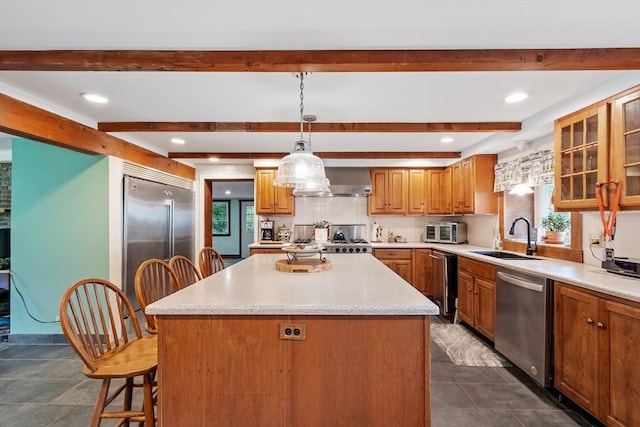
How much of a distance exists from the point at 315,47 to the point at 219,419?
1.98 meters

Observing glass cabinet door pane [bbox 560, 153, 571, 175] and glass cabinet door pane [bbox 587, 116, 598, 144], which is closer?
glass cabinet door pane [bbox 587, 116, 598, 144]

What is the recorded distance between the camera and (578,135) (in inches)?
98.8

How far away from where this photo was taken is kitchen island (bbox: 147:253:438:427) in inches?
57.9

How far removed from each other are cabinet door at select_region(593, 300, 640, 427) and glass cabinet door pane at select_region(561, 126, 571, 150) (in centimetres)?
134

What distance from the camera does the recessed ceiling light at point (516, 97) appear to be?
253cm

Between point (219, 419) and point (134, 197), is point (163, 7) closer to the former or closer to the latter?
point (219, 419)

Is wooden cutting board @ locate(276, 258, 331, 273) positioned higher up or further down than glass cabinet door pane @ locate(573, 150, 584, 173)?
further down

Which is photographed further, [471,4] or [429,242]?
[429,242]

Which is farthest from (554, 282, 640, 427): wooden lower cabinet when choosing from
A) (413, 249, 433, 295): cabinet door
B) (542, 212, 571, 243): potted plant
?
(413, 249, 433, 295): cabinet door

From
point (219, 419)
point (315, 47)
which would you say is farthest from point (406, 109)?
point (219, 419)

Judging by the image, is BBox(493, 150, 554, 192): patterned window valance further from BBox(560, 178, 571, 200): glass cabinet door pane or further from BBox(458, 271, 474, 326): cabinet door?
BBox(458, 271, 474, 326): cabinet door

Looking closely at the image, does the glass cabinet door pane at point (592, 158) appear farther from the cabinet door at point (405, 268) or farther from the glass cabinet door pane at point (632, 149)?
the cabinet door at point (405, 268)

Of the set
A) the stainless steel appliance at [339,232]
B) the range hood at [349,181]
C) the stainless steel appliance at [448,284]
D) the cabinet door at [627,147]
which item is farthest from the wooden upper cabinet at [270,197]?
the cabinet door at [627,147]

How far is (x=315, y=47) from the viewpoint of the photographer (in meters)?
1.85
